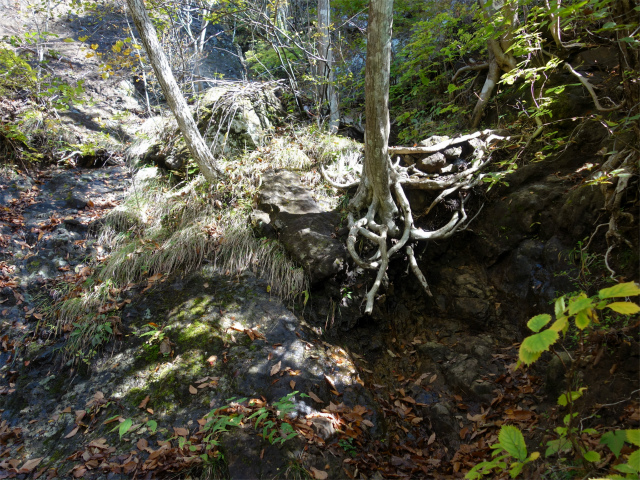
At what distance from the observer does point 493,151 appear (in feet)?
15.0

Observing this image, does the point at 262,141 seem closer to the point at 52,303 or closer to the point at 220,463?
the point at 52,303

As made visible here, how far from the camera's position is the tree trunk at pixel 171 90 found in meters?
4.66

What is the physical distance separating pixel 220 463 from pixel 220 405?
0.61m

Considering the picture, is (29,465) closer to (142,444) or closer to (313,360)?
(142,444)

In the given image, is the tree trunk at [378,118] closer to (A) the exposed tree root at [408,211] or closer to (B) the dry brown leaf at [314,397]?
(A) the exposed tree root at [408,211]

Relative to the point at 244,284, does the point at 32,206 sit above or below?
above

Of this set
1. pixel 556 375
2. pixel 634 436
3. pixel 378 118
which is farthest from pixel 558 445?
pixel 378 118

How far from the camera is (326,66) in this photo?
705cm

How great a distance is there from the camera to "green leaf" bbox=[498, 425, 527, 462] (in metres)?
1.56

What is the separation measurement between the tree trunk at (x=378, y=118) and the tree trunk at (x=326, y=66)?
3.10 meters

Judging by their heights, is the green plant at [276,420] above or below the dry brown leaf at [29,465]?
above

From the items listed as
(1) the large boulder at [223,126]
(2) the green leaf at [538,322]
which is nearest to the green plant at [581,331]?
(2) the green leaf at [538,322]

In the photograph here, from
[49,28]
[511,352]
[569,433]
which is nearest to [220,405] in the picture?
[569,433]

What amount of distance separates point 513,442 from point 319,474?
1.69m
